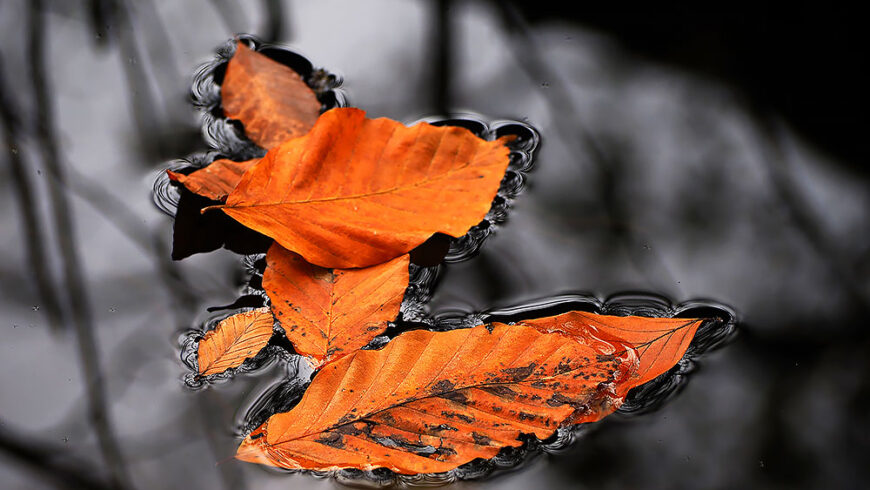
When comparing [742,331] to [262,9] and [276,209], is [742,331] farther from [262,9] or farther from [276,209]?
[262,9]

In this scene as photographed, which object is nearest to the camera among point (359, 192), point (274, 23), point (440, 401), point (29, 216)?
point (440, 401)

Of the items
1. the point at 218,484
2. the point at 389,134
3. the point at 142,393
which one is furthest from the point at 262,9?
the point at 218,484

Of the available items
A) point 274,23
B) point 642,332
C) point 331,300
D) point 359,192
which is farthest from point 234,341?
point 274,23

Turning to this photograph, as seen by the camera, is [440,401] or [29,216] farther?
[29,216]

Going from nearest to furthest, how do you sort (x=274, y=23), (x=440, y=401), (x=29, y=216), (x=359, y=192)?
(x=440, y=401) → (x=359, y=192) → (x=29, y=216) → (x=274, y=23)

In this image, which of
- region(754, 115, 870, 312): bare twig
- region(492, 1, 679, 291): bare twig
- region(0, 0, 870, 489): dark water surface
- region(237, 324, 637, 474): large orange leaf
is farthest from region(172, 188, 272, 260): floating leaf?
region(754, 115, 870, 312): bare twig

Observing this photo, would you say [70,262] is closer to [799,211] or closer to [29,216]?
[29,216]

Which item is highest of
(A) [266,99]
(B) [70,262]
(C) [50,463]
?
(A) [266,99]
